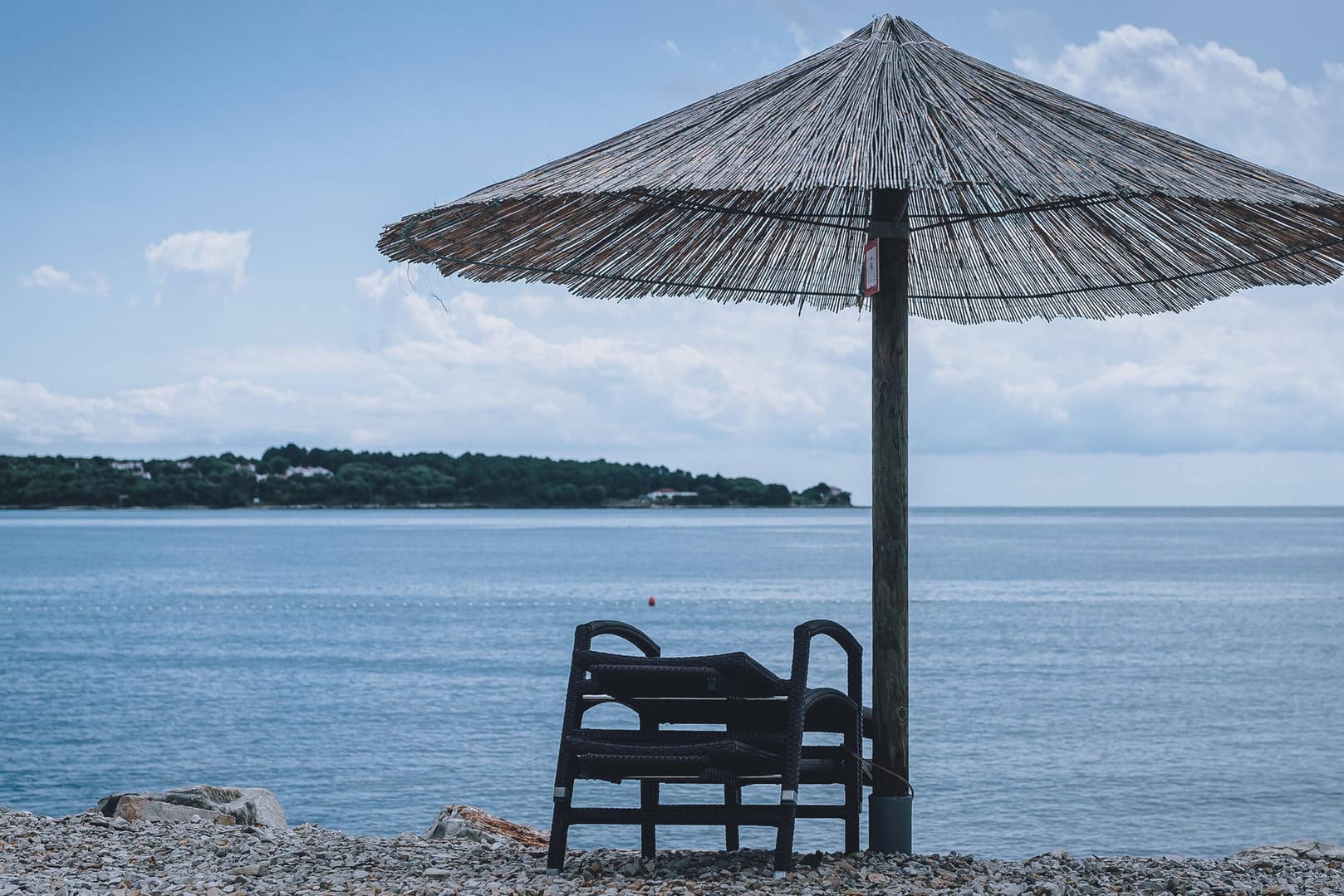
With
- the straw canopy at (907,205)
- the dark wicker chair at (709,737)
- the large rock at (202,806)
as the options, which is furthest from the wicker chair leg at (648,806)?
the large rock at (202,806)

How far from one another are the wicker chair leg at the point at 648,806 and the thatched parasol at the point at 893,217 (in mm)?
826

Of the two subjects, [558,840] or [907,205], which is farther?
[907,205]

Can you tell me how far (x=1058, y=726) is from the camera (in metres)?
19.5

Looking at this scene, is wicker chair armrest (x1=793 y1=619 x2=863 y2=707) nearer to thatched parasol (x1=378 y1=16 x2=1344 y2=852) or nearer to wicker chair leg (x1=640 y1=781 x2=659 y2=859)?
A: thatched parasol (x1=378 y1=16 x2=1344 y2=852)

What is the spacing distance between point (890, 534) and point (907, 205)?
55.2 inches

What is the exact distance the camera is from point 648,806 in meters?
4.43

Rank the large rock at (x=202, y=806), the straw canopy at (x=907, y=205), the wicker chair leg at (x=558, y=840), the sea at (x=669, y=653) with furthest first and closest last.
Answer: the sea at (x=669, y=653)
the large rock at (x=202, y=806)
the wicker chair leg at (x=558, y=840)
the straw canopy at (x=907, y=205)

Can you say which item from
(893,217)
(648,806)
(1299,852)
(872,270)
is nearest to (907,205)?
(893,217)

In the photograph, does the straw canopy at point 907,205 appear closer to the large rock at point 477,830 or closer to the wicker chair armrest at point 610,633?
the wicker chair armrest at point 610,633

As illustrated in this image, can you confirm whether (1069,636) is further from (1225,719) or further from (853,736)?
(853,736)

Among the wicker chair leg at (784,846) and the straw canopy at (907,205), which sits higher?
the straw canopy at (907,205)

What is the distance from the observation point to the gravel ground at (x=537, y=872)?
413 centimetres

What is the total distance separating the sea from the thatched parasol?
659cm

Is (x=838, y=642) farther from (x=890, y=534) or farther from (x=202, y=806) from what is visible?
(x=202, y=806)
